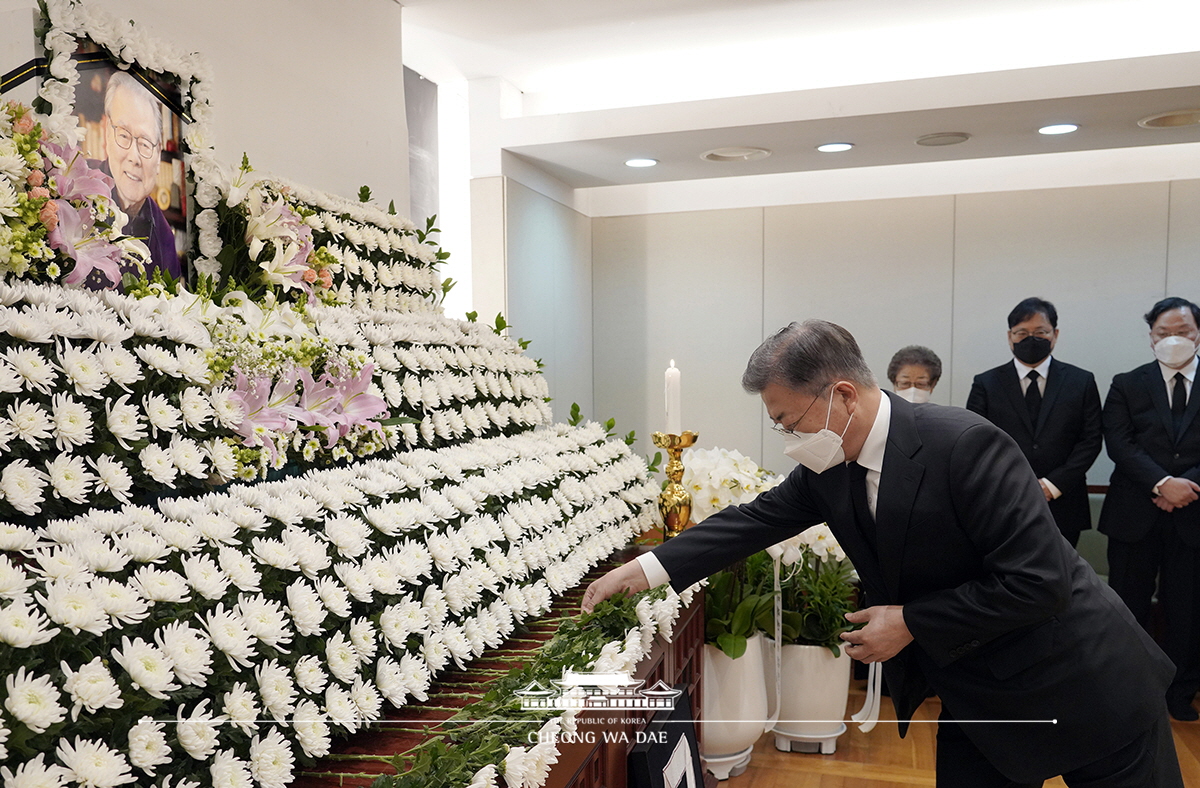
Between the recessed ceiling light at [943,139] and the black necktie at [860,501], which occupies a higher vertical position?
the recessed ceiling light at [943,139]

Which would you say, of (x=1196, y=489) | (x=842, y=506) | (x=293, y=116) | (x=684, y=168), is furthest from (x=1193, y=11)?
(x=293, y=116)

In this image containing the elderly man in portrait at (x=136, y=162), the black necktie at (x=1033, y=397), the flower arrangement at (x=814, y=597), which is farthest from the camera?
the black necktie at (x=1033, y=397)

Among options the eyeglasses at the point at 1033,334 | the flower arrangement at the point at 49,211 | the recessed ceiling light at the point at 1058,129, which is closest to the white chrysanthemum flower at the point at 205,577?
the flower arrangement at the point at 49,211

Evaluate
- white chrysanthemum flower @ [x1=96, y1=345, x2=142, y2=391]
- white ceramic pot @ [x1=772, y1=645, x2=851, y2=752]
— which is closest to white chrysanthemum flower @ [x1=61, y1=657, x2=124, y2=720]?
white chrysanthemum flower @ [x1=96, y1=345, x2=142, y2=391]

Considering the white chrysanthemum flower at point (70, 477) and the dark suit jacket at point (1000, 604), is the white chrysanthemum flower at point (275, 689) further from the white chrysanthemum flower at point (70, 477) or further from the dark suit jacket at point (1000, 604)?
the dark suit jacket at point (1000, 604)

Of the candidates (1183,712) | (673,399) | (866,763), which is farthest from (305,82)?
(1183,712)

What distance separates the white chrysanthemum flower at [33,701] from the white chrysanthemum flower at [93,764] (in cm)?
3

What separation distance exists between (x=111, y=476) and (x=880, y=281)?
5028mm

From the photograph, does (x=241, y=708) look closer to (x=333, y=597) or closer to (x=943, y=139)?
(x=333, y=597)

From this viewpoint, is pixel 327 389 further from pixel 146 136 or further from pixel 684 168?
pixel 684 168

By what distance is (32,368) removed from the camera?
1.07 metres

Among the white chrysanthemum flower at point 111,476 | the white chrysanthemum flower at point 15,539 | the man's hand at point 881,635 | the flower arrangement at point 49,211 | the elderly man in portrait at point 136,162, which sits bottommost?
the man's hand at point 881,635

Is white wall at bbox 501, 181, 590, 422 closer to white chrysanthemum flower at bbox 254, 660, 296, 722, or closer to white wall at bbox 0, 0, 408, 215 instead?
white wall at bbox 0, 0, 408, 215

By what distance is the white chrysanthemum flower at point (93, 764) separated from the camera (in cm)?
79
